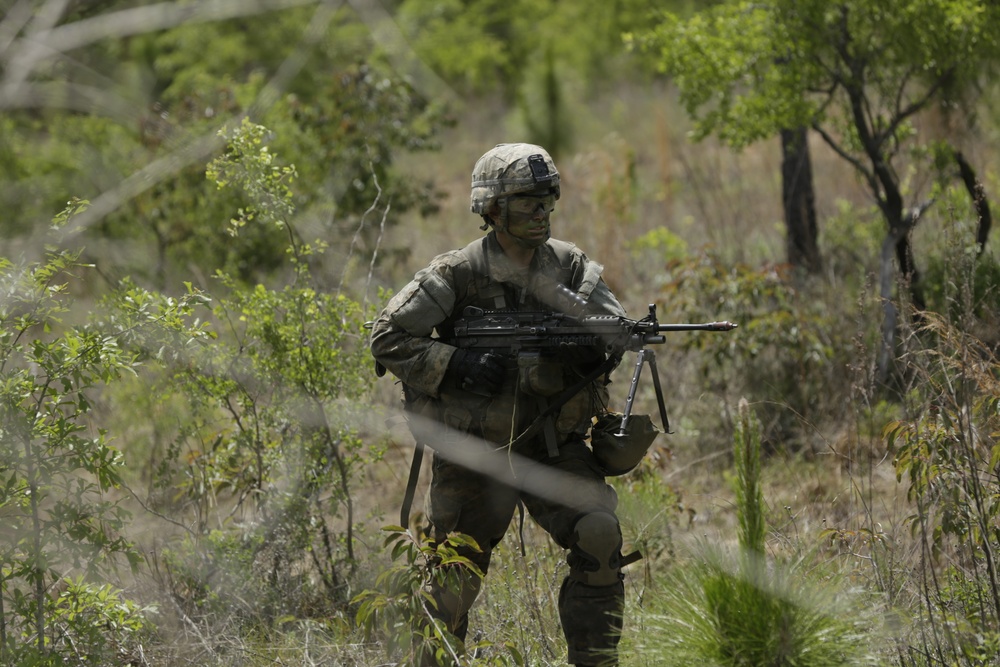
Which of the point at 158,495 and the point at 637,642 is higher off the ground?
the point at 158,495

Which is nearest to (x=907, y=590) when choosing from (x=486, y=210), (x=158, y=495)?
(x=486, y=210)

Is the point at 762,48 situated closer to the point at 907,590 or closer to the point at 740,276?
the point at 740,276

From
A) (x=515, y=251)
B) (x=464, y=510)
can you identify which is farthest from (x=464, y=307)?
(x=464, y=510)

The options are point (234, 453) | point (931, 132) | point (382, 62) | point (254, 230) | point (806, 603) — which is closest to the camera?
point (806, 603)

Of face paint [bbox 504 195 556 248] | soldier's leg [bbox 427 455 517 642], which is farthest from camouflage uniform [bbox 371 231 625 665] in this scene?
face paint [bbox 504 195 556 248]

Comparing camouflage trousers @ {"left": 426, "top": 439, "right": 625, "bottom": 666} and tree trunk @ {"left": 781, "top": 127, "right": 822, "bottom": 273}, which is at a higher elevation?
tree trunk @ {"left": 781, "top": 127, "right": 822, "bottom": 273}

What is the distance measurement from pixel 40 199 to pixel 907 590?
297 inches

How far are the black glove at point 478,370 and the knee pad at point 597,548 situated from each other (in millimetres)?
521

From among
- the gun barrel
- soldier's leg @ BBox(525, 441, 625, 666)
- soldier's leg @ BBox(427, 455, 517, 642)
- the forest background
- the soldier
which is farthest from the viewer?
soldier's leg @ BBox(427, 455, 517, 642)

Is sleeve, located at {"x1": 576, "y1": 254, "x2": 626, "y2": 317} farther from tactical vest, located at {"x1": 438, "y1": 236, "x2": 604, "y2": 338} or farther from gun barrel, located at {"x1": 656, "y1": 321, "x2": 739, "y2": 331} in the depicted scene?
gun barrel, located at {"x1": 656, "y1": 321, "x2": 739, "y2": 331}

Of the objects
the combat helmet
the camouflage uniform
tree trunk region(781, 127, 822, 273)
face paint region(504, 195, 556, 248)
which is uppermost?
tree trunk region(781, 127, 822, 273)

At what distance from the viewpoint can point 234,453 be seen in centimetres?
488

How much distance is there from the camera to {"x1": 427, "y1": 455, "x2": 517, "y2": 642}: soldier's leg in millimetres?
3691

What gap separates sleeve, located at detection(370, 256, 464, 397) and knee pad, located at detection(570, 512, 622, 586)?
665mm
